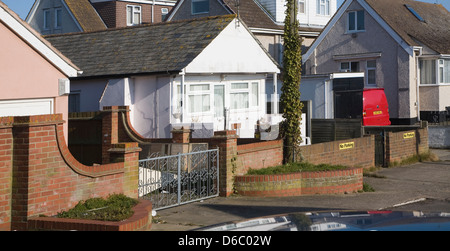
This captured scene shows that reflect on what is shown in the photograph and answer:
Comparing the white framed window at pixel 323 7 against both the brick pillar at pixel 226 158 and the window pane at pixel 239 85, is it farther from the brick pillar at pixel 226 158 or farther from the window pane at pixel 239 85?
the brick pillar at pixel 226 158

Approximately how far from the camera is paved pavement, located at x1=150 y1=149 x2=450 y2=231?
12.2 meters

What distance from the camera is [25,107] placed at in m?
15.1

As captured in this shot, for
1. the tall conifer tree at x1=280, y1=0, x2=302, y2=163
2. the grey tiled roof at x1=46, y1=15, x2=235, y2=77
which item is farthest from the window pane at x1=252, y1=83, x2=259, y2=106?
the tall conifer tree at x1=280, y1=0, x2=302, y2=163

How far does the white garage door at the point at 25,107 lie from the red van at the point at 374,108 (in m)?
17.0

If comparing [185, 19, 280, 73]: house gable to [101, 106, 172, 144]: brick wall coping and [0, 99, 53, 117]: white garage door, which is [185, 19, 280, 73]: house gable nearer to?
[101, 106, 172, 144]: brick wall coping

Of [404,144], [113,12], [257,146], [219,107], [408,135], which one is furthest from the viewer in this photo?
[113,12]

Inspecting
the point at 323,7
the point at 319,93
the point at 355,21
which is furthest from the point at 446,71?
the point at 319,93

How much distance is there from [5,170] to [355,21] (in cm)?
2850

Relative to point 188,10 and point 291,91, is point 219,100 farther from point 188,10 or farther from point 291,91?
point 188,10

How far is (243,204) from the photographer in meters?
13.8

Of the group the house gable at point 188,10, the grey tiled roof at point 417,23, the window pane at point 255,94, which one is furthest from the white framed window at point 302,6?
the window pane at point 255,94
